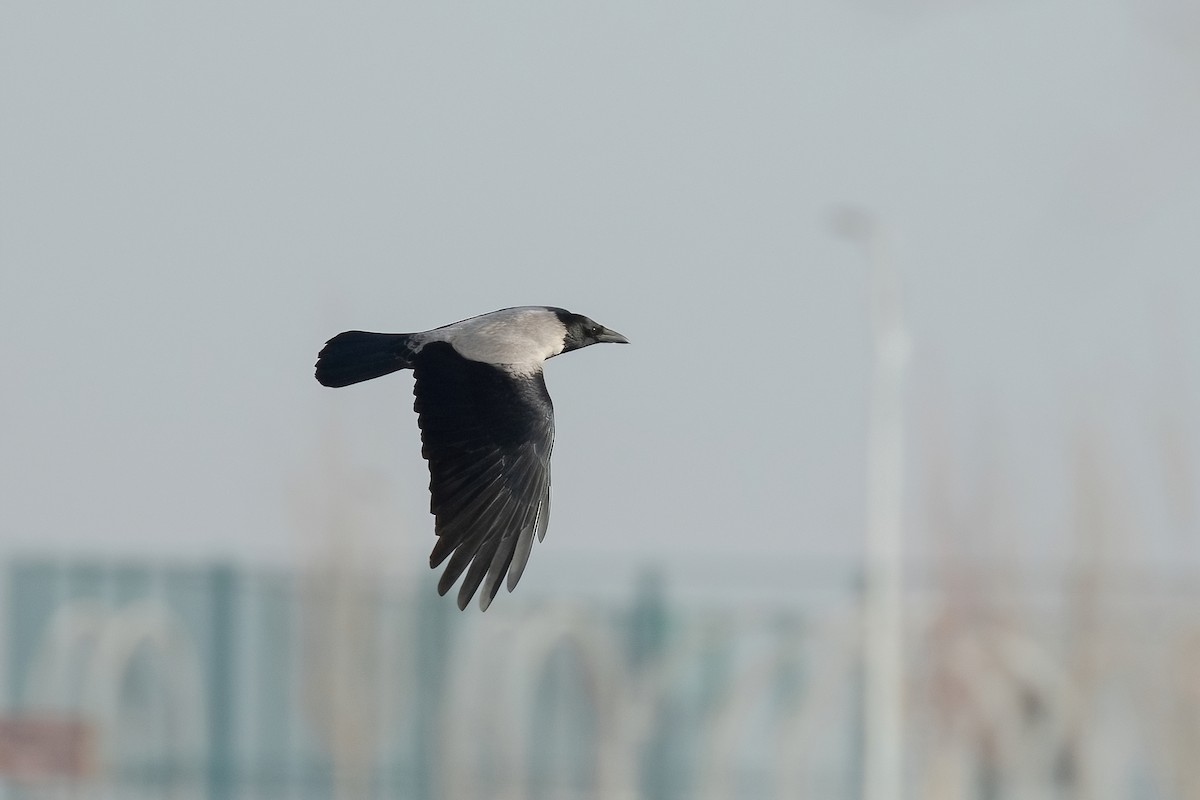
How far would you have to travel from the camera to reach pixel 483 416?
8.92m

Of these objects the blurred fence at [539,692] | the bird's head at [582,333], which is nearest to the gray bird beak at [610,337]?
the bird's head at [582,333]

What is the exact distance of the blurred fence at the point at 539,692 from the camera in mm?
24688

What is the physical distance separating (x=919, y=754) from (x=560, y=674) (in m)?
3.69

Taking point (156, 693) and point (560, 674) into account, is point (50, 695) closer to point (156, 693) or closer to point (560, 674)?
point (156, 693)

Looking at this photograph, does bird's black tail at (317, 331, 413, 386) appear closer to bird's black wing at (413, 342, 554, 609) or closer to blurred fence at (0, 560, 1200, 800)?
bird's black wing at (413, 342, 554, 609)

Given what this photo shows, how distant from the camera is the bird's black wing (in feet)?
28.3

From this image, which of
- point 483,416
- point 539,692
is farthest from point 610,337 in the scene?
point 539,692

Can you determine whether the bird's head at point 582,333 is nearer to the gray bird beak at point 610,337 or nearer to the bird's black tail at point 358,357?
the gray bird beak at point 610,337

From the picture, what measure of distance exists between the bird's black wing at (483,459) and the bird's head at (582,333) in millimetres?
276

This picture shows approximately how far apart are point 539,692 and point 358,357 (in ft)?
61.2

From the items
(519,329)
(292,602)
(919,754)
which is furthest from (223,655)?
(519,329)

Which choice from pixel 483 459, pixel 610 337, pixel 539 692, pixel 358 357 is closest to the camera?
pixel 483 459

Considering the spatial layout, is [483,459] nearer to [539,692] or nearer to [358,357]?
[358,357]

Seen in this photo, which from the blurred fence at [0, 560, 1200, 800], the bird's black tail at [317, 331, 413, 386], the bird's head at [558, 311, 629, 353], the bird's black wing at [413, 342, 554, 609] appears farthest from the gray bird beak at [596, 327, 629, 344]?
the blurred fence at [0, 560, 1200, 800]
